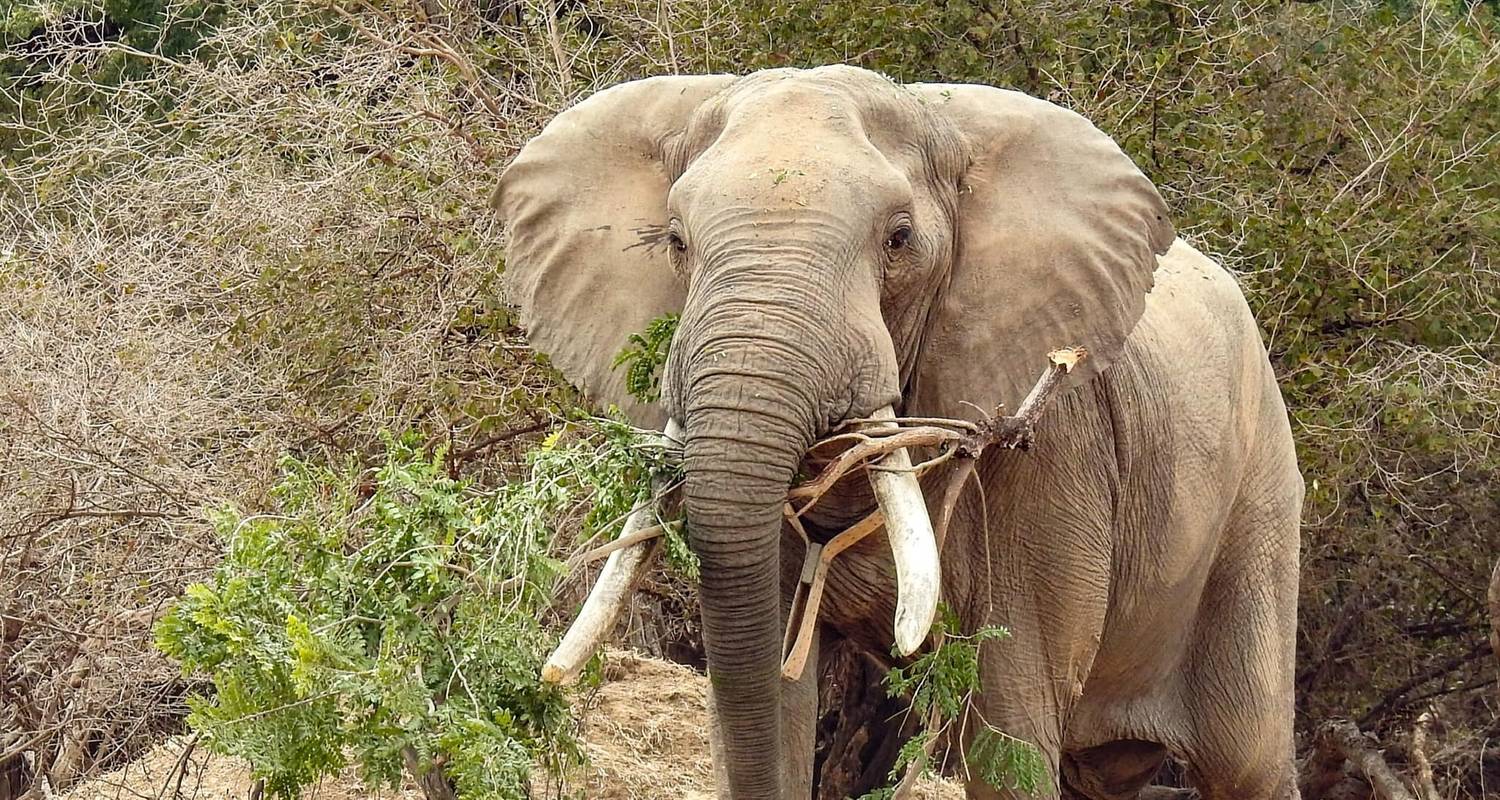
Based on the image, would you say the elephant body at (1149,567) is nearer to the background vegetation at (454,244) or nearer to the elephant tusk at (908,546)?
the elephant tusk at (908,546)

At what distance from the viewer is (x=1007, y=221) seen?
4.70 m

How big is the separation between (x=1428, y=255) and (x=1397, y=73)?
859mm

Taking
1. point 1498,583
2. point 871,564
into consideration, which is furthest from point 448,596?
point 1498,583

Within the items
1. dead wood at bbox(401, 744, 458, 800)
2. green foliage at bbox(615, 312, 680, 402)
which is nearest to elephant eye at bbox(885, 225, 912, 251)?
green foliage at bbox(615, 312, 680, 402)

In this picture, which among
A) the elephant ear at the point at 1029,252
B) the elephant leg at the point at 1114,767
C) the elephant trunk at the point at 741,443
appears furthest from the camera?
the elephant leg at the point at 1114,767

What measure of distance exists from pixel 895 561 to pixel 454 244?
3.44m

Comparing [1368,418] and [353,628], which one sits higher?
[353,628]

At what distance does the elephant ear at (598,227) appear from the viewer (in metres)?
4.71

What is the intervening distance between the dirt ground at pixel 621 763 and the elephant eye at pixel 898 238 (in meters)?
2.29

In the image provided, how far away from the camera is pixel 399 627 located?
3.87m

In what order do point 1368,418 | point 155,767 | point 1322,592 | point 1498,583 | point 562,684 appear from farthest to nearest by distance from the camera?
point 1322,592, point 1368,418, point 155,767, point 1498,583, point 562,684

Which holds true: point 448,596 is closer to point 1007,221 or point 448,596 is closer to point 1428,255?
point 1007,221

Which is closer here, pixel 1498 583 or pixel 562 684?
pixel 562 684

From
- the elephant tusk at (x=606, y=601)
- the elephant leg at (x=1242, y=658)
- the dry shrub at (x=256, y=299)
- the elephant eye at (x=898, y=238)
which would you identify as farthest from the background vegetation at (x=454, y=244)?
the elephant eye at (x=898, y=238)
